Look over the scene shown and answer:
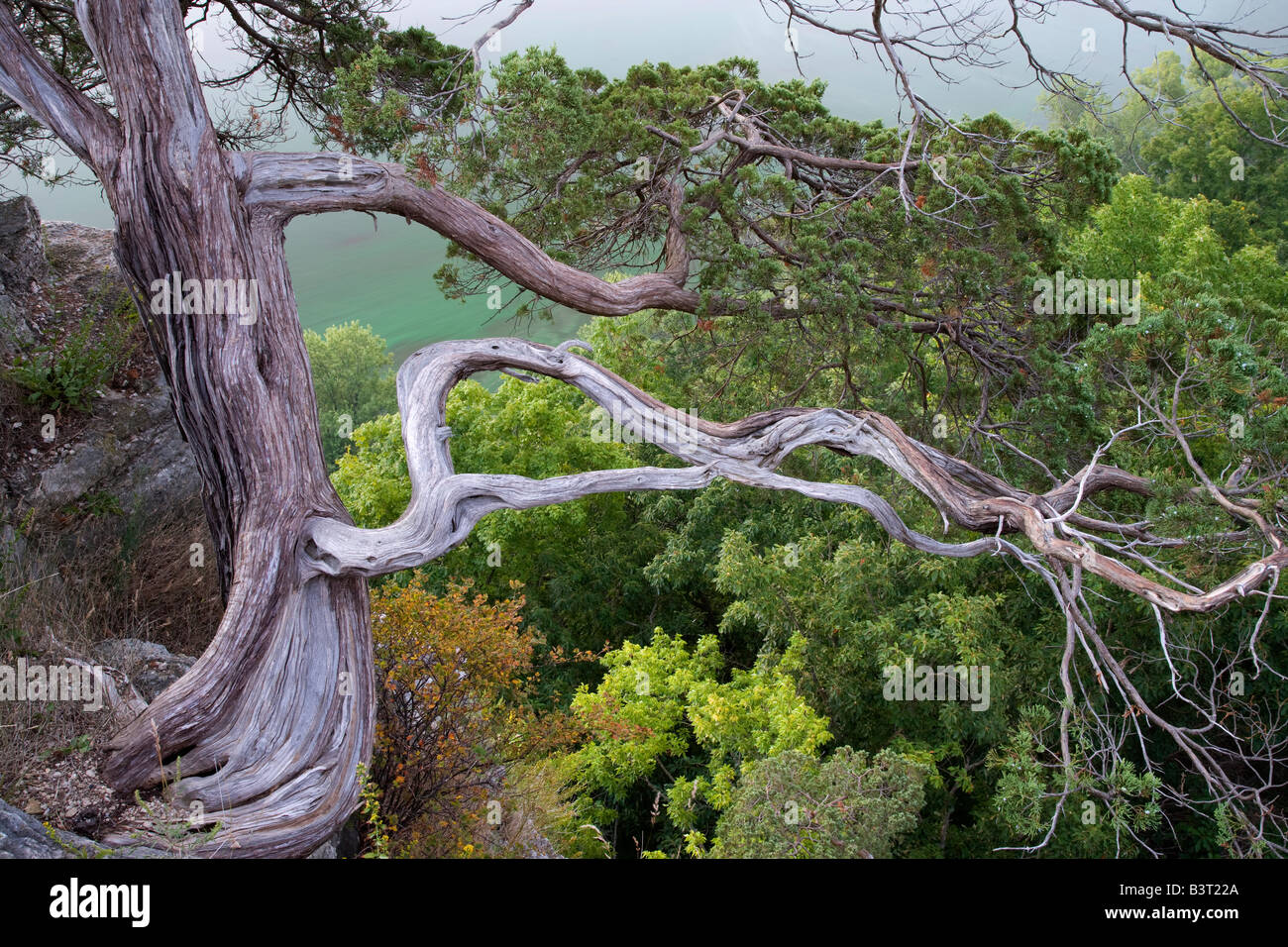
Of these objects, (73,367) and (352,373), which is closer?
(73,367)

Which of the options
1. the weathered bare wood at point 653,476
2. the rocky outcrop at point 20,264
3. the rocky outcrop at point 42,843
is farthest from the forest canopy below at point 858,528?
the rocky outcrop at point 20,264

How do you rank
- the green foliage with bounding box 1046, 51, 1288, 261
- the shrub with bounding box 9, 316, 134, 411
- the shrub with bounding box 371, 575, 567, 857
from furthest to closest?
the green foliage with bounding box 1046, 51, 1288, 261, the shrub with bounding box 9, 316, 134, 411, the shrub with bounding box 371, 575, 567, 857

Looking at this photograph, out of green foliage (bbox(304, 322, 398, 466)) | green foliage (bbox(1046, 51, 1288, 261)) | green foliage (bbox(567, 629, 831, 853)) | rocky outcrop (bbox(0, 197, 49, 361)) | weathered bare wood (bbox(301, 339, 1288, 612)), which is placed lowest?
green foliage (bbox(567, 629, 831, 853))

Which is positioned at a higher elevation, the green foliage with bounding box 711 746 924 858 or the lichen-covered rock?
the lichen-covered rock

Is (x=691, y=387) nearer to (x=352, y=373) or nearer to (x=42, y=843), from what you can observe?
(x=42, y=843)

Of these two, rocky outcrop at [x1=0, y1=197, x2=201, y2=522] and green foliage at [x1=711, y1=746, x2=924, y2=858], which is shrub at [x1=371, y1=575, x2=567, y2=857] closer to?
green foliage at [x1=711, y1=746, x2=924, y2=858]

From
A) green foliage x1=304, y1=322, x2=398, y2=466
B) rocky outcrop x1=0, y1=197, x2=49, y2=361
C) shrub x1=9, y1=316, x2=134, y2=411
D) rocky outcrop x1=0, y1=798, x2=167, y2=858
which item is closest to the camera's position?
rocky outcrop x1=0, y1=798, x2=167, y2=858

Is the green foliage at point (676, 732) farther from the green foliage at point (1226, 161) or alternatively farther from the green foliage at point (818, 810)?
the green foliage at point (1226, 161)

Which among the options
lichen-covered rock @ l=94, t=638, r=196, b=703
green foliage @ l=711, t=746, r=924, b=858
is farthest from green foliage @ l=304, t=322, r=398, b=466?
green foliage @ l=711, t=746, r=924, b=858

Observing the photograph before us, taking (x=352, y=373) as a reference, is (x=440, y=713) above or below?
below

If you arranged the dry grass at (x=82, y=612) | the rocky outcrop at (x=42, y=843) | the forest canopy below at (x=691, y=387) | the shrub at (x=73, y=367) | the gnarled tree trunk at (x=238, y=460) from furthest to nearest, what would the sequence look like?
the shrub at (x=73, y=367)
the forest canopy below at (x=691, y=387)
the gnarled tree trunk at (x=238, y=460)
the dry grass at (x=82, y=612)
the rocky outcrop at (x=42, y=843)

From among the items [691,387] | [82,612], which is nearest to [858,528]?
[691,387]

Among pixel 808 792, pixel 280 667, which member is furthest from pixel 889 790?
pixel 280 667
